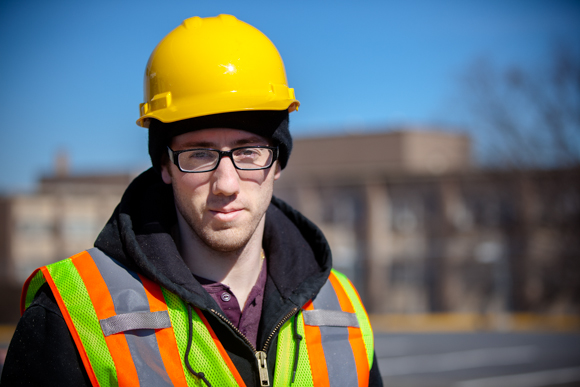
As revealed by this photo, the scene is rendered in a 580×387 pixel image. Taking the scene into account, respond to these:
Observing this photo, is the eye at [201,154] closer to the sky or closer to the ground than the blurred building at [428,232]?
closer to the sky

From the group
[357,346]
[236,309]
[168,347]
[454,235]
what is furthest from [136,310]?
[454,235]

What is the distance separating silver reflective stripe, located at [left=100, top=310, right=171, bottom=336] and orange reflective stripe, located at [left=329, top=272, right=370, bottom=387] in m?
0.75

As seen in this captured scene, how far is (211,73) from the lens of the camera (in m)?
2.32

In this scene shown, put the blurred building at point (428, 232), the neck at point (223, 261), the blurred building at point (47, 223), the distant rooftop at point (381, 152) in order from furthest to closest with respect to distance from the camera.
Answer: the distant rooftop at point (381, 152)
the blurred building at point (47, 223)
the blurred building at point (428, 232)
the neck at point (223, 261)

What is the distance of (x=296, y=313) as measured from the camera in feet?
7.97

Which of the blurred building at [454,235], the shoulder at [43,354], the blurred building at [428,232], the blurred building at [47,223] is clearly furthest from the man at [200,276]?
the blurred building at [47,223]

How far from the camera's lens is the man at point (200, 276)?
6.73 feet

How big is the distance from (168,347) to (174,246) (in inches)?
15.7

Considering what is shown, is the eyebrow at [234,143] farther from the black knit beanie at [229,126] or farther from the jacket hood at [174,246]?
the jacket hood at [174,246]

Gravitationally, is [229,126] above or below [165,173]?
above

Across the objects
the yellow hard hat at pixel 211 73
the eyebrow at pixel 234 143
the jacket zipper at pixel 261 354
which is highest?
the yellow hard hat at pixel 211 73

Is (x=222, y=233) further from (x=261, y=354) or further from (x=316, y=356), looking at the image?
(x=316, y=356)

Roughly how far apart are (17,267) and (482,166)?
23.3 m

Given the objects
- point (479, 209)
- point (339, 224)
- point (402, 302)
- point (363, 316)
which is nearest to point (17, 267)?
point (339, 224)
